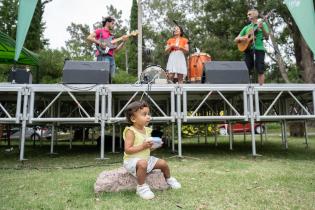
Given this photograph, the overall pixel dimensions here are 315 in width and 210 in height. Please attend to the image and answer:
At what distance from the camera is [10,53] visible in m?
11.0

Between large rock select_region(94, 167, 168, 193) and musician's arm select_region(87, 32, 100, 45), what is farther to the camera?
musician's arm select_region(87, 32, 100, 45)

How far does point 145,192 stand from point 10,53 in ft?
28.9

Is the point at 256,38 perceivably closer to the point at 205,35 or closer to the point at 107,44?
the point at 107,44

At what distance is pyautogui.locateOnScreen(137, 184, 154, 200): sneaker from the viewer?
370 cm

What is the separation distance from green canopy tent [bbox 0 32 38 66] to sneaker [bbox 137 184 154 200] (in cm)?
750

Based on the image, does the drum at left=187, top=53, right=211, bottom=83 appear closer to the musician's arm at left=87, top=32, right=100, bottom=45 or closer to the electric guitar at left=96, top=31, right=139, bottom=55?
the electric guitar at left=96, top=31, right=139, bottom=55

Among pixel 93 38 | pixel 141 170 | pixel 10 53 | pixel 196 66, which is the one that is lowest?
pixel 141 170

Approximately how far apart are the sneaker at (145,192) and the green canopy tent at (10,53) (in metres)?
7.50

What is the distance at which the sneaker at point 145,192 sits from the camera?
12.1 ft

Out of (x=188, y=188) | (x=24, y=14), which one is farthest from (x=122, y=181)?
(x=24, y=14)

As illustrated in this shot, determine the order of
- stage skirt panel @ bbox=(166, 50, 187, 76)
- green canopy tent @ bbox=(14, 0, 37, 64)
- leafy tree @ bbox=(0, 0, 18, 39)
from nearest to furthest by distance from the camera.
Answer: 1. green canopy tent @ bbox=(14, 0, 37, 64)
2. stage skirt panel @ bbox=(166, 50, 187, 76)
3. leafy tree @ bbox=(0, 0, 18, 39)

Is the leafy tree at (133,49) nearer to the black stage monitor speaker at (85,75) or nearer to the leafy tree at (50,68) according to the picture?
the leafy tree at (50,68)

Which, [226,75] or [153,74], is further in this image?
[153,74]

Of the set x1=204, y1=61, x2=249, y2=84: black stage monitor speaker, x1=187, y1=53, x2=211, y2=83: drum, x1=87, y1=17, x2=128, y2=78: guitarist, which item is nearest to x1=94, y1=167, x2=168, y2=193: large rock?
x1=204, y1=61, x2=249, y2=84: black stage monitor speaker
